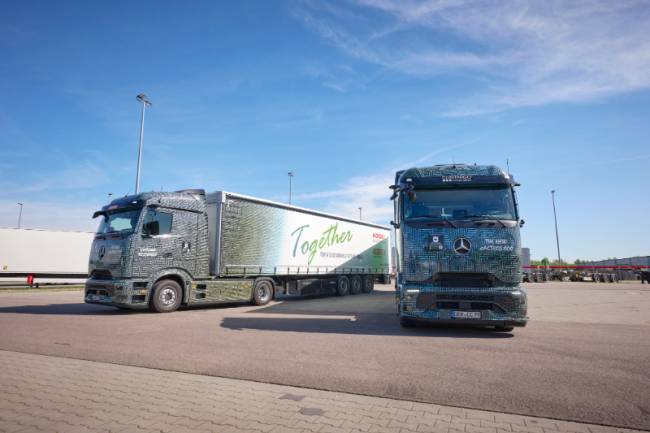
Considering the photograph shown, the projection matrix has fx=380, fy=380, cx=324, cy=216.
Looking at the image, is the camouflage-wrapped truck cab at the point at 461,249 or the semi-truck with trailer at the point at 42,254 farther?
the semi-truck with trailer at the point at 42,254

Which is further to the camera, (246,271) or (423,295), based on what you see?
(246,271)

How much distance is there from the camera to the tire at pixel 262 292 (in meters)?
13.7

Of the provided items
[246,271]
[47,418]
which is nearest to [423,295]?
[47,418]

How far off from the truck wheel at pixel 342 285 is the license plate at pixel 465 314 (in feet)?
38.2

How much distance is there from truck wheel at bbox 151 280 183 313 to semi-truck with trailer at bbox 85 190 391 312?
1.1 inches

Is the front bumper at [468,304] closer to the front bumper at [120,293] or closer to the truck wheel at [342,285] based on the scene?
the front bumper at [120,293]

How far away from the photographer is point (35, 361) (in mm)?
5340

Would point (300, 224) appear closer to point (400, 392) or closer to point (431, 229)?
point (431, 229)

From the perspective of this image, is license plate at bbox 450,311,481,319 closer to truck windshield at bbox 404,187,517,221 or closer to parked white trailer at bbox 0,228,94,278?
truck windshield at bbox 404,187,517,221

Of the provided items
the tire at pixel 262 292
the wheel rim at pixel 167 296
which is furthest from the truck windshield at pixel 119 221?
the tire at pixel 262 292

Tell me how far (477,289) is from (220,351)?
4858 millimetres

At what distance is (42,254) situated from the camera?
24297mm

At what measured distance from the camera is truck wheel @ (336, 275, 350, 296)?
18859mm

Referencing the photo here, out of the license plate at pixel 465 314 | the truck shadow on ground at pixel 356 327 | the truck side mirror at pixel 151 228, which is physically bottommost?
the truck shadow on ground at pixel 356 327
